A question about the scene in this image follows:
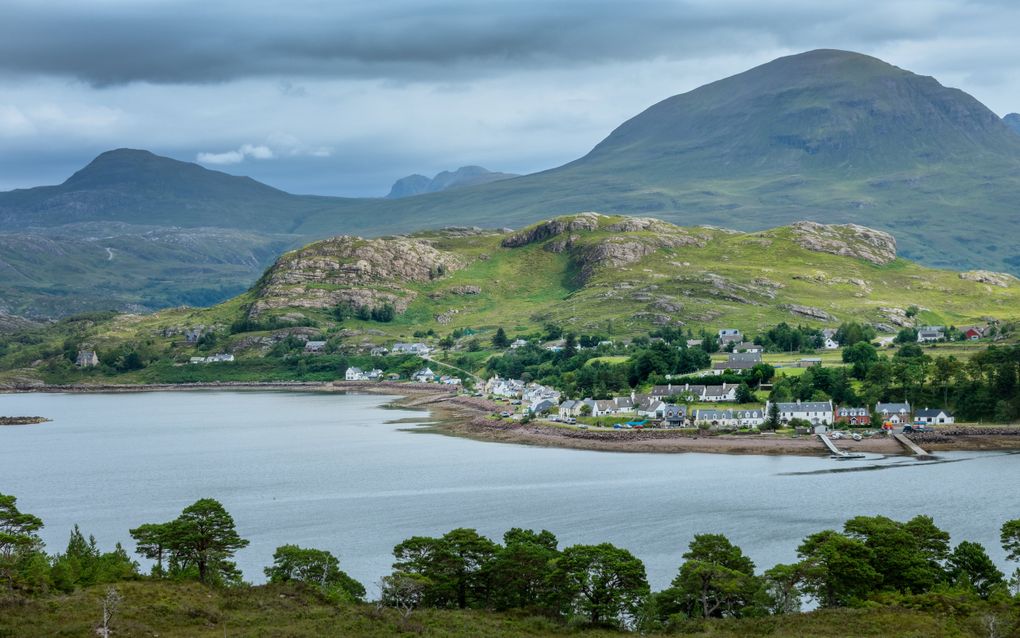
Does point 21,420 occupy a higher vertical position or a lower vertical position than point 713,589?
lower

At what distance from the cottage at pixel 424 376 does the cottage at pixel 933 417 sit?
78.7 meters

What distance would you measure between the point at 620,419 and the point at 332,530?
43084mm

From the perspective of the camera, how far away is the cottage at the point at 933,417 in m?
86.4

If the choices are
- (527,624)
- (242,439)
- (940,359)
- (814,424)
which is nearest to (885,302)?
(940,359)

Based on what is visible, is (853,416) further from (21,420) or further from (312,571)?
(21,420)

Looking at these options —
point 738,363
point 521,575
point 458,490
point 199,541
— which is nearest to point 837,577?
point 521,575

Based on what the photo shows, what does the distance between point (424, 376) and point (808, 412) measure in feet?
249

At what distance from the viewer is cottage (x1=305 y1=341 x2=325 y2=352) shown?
182m

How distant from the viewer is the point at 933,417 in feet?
284

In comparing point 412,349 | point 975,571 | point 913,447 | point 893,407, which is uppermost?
point 412,349

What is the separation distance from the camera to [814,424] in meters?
87.9

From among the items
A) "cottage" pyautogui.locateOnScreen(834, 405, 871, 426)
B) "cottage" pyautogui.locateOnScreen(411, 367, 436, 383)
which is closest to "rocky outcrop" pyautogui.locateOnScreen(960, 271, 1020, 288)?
"cottage" pyautogui.locateOnScreen(411, 367, 436, 383)

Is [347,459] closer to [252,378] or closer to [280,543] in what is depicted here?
[280,543]

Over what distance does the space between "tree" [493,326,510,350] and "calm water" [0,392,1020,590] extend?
190 ft
